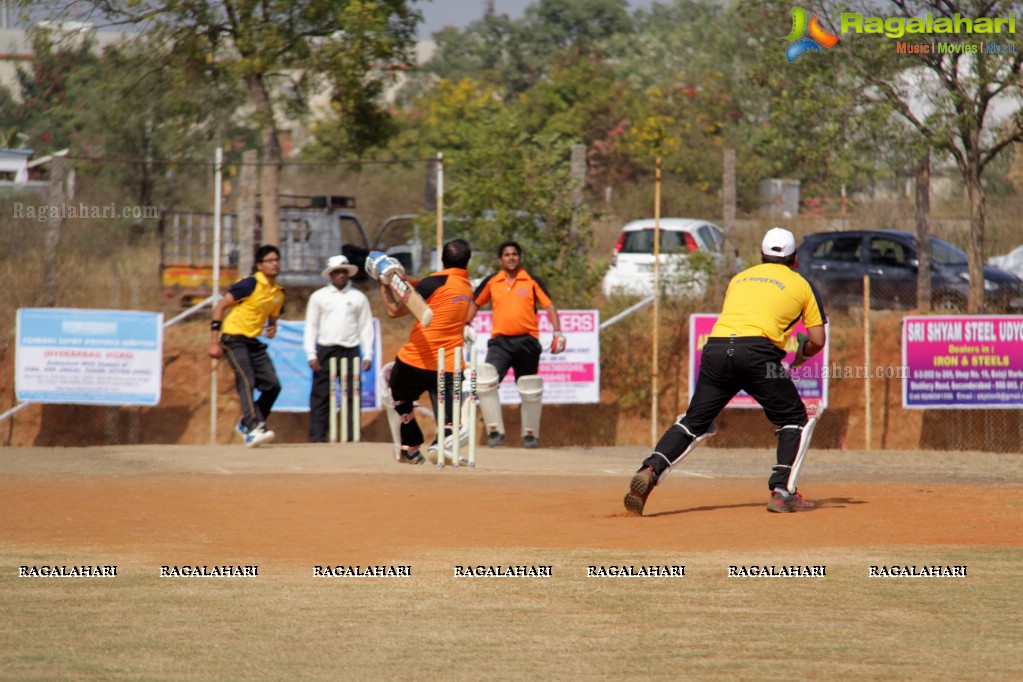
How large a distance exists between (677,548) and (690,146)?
34.0m

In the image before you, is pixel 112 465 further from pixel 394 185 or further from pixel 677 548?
pixel 394 185

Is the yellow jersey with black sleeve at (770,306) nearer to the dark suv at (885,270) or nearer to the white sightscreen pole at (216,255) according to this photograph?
the white sightscreen pole at (216,255)

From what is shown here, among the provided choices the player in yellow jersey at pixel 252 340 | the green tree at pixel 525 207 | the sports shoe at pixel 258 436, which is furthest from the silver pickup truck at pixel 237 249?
the sports shoe at pixel 258 436

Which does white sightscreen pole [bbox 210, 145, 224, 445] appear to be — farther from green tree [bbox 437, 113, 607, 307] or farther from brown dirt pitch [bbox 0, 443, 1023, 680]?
brown dirt pitch [bbox 0, 443, 1023, 680]

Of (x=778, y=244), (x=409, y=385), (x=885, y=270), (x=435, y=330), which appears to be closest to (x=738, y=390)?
(x=778, y=244)

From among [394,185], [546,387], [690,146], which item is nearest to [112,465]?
[546,387]

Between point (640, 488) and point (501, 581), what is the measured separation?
230cm

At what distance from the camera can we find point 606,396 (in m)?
19.2

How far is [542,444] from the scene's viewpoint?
1892cm

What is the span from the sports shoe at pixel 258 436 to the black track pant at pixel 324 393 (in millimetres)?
1456

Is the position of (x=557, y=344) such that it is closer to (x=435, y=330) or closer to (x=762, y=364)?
(x=435, y=330)

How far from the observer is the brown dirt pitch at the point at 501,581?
5.52 m

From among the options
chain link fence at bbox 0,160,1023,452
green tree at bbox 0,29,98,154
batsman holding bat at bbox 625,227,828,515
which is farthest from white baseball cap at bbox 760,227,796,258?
green tree at bbox 0,29,98,154

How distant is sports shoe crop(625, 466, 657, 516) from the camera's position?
9.11 meters
